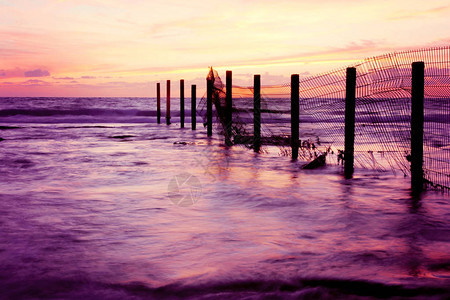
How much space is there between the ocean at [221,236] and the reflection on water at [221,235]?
0.05 feet

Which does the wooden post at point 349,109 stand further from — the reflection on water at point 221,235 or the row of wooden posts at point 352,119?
the reflection on water at point 221,235

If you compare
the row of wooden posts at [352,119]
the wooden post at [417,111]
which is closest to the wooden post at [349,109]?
the row of wooden posts at [352,119]

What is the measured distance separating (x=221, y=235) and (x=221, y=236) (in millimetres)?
47

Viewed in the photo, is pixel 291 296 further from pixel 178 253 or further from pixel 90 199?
pixel 90 199

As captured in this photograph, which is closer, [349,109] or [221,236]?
[221,236]

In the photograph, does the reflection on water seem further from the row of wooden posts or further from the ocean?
the row of wooden posts

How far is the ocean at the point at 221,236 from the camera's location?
3.48 meters

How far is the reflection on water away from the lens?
356cm

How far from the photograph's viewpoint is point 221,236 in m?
4.86

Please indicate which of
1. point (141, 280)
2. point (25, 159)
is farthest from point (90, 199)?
point (25, 159)

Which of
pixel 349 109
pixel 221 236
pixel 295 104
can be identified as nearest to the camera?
pixel 221 236

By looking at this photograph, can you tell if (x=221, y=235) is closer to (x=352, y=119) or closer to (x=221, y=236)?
(x=221, y=236)

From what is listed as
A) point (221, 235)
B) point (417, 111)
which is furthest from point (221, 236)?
point (417, 111)

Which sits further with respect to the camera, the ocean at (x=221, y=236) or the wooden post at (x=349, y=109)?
the wooden post at (x=349, y=109)
